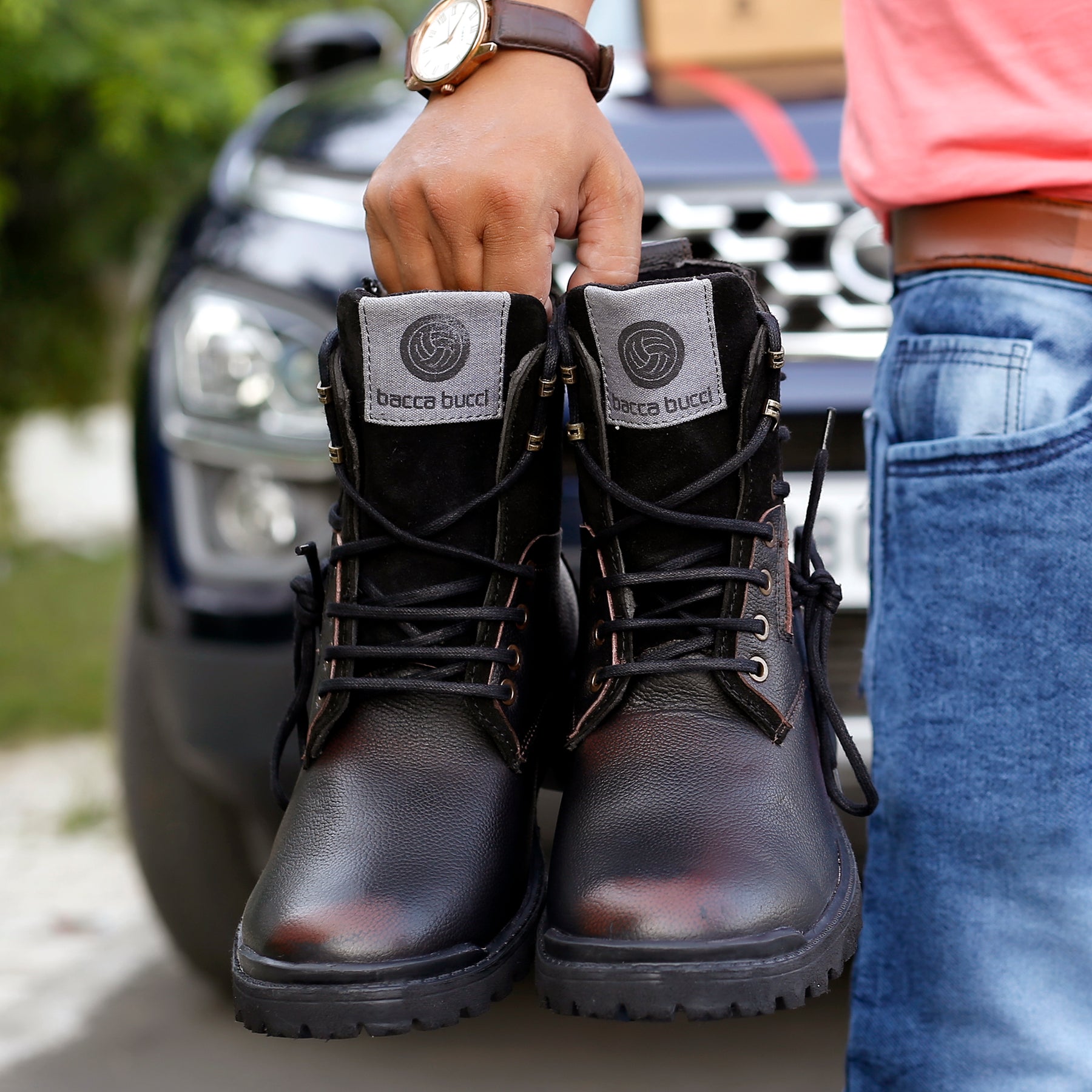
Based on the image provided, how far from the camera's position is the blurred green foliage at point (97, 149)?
7.55m

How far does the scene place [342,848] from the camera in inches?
44.2

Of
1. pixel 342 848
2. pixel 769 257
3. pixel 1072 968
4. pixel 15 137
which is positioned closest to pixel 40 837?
pixel 769 257

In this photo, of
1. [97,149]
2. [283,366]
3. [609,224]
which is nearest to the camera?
[609,224]

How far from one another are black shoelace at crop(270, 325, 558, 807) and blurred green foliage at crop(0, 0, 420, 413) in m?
6.39

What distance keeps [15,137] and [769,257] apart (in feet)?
26.7

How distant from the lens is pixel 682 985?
102 centimetres

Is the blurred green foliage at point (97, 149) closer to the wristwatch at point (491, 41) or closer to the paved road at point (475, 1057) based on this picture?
the paved road at point (475, 1057)

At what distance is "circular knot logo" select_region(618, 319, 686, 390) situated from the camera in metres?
1.08

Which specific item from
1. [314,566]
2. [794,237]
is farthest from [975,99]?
[794,237]

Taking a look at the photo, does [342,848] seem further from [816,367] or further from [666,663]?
[816,367]

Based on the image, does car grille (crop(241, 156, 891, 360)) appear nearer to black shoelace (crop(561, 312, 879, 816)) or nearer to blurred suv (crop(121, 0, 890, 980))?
blurred suv (crop(121, 0, 890, 980))

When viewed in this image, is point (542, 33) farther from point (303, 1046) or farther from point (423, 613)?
point (303, 1046)

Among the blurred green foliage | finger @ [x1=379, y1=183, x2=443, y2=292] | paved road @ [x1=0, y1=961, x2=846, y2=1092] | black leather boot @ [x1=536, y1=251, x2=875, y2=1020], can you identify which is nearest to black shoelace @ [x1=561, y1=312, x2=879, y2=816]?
black leather boot @ [x1=536, y1=251, x2=875, y2=1020]

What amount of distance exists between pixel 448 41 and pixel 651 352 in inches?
11.6
